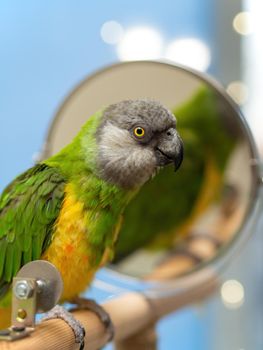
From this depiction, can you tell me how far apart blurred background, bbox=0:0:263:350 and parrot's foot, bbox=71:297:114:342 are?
49 cm

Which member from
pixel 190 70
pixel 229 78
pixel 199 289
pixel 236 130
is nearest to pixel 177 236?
pixel 199 289

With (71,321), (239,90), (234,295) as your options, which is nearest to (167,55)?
(239,90)

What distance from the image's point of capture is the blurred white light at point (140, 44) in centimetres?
125

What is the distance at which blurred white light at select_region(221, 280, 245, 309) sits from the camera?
134 centimetres

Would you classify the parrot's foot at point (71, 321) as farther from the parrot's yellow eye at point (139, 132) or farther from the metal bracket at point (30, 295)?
the parrot's yellow eye at point (139, 132)

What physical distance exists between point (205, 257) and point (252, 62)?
65 centimetres

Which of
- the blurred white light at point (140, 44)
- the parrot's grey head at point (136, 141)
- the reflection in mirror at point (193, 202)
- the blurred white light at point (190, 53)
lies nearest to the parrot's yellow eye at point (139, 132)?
the parrot's grey head at point (136, 141)

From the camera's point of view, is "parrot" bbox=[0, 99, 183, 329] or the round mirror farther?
the round mirror

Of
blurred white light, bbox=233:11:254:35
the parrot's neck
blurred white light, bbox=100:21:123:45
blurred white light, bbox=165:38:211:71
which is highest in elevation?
blurred white light, bbox=233:11:254:35

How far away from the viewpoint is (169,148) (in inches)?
18.9

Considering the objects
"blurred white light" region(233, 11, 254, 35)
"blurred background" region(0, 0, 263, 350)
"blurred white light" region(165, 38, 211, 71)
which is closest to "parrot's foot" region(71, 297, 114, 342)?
"blurred background" region(0, 0, 263, 350)

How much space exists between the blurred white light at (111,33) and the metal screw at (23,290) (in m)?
0.91

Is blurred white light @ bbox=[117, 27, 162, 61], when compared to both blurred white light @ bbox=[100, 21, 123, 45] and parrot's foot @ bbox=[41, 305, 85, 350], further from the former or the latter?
parrot's foot @ bbox=[41, 305, 85, 350]

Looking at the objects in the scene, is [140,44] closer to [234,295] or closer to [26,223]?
[234,295]
